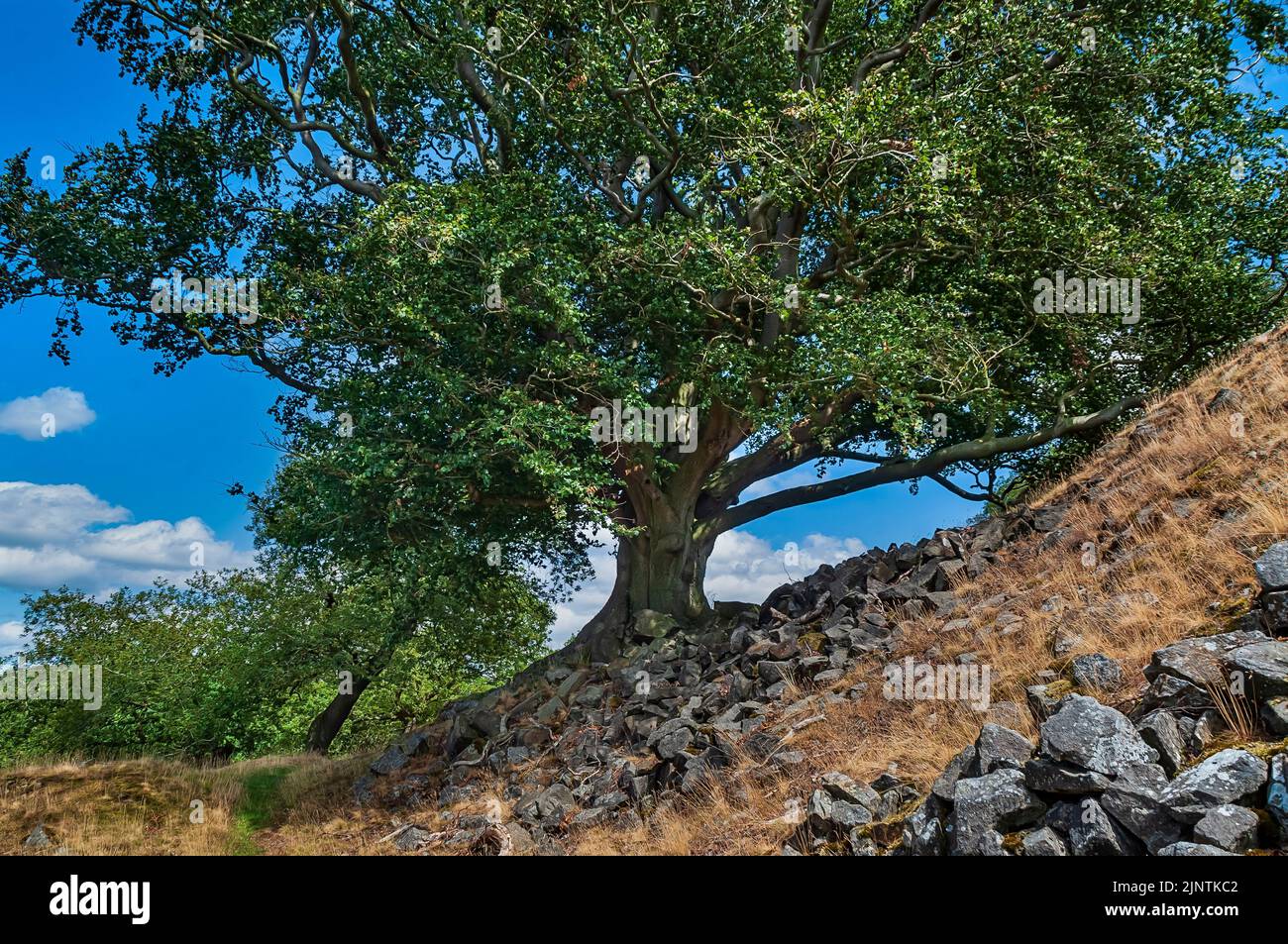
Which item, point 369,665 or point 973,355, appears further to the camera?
point 369,665

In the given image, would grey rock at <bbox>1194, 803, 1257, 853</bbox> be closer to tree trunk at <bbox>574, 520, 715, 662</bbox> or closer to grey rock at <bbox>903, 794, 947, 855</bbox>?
grey rock at <bbox>903, 794, 947, 855</bbox>

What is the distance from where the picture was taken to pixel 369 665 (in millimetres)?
25500

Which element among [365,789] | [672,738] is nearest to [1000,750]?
[672,738]

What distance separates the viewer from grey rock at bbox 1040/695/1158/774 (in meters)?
6.05

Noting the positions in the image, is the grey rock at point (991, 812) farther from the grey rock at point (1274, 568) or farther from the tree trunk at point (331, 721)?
the tree trunk at point (331, 721)

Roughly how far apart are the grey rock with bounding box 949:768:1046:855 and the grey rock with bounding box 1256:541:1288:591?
3.18m

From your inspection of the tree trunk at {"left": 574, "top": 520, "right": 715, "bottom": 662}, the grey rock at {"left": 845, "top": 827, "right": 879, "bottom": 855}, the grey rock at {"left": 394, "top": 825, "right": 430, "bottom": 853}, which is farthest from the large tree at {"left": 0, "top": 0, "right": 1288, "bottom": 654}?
the grey rock at {"left": 845, "top": 827, "right": 879, "bottom": 855}

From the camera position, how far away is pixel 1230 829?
5164 mm

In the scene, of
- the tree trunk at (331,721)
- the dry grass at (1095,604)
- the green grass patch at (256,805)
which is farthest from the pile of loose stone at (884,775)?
the tree trunk at (331,721)

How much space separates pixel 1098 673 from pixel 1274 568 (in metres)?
1.81
